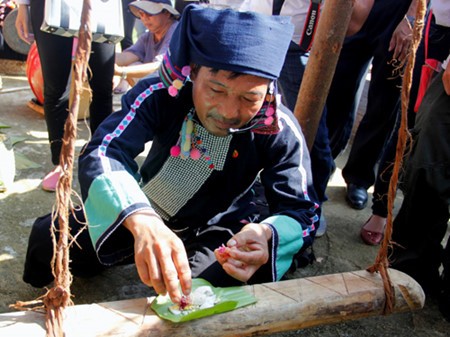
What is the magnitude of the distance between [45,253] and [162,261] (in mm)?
787

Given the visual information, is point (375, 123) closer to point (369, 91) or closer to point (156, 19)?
point (369, 91)

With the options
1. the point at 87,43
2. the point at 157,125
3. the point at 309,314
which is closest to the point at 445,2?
the point at 157,125

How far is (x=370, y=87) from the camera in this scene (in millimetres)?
3145

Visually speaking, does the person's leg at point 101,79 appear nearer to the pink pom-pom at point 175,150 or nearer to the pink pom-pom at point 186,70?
the pink pom-pom at point 175,150

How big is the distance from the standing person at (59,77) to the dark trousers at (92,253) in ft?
2.82

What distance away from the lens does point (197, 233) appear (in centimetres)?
208

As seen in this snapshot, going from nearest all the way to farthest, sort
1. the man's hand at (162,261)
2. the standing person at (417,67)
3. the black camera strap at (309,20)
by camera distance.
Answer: the man's hand at (162,261), the standing person at (417,67), the black camera strap at (309,20)

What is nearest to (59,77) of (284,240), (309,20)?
(309,20)

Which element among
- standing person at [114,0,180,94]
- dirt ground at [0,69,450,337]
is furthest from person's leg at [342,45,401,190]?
standing person at [114,0,180,94]

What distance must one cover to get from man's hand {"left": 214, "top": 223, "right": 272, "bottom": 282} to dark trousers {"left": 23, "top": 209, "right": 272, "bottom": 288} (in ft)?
0.61

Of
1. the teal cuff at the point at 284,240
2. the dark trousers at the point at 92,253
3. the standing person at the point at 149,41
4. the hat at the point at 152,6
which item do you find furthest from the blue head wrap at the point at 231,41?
the hat at the point at 152,6

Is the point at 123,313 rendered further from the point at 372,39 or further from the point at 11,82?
the point at 11,82

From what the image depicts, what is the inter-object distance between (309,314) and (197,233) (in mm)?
672

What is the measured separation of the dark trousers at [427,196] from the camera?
6.86 feet
